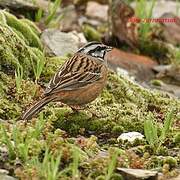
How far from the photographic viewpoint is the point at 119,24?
11.6 metres

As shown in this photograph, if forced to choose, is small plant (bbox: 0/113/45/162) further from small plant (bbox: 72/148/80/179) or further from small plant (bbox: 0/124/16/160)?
small plant (bbox: 72/148/80/179)

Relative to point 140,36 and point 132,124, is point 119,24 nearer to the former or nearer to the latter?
point 140,36

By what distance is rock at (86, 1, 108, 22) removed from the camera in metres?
13.0

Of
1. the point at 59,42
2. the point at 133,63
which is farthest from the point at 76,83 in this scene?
the point at 133,63

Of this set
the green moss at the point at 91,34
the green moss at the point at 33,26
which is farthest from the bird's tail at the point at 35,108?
the green moss at the point at 91,34

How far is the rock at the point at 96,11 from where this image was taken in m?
13.0

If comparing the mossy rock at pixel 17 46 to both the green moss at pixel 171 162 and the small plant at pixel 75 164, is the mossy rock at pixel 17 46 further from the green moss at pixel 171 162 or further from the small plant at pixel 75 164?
the small plant at pixel 75 164

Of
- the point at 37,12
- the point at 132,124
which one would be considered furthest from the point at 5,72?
the point at 37,12

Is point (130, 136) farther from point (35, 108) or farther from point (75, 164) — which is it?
point (75, 164)

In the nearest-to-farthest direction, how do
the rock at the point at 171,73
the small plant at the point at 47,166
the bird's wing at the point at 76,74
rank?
the small plant at the point at 47,166 → the bird's wing at the point at 76,74 → the rock at the point at 171,73

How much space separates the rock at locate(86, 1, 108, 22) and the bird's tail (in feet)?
20.0

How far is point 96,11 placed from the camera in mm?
13188

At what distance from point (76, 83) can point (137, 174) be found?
1997mm

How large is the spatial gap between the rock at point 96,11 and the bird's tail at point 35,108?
6.10 m
